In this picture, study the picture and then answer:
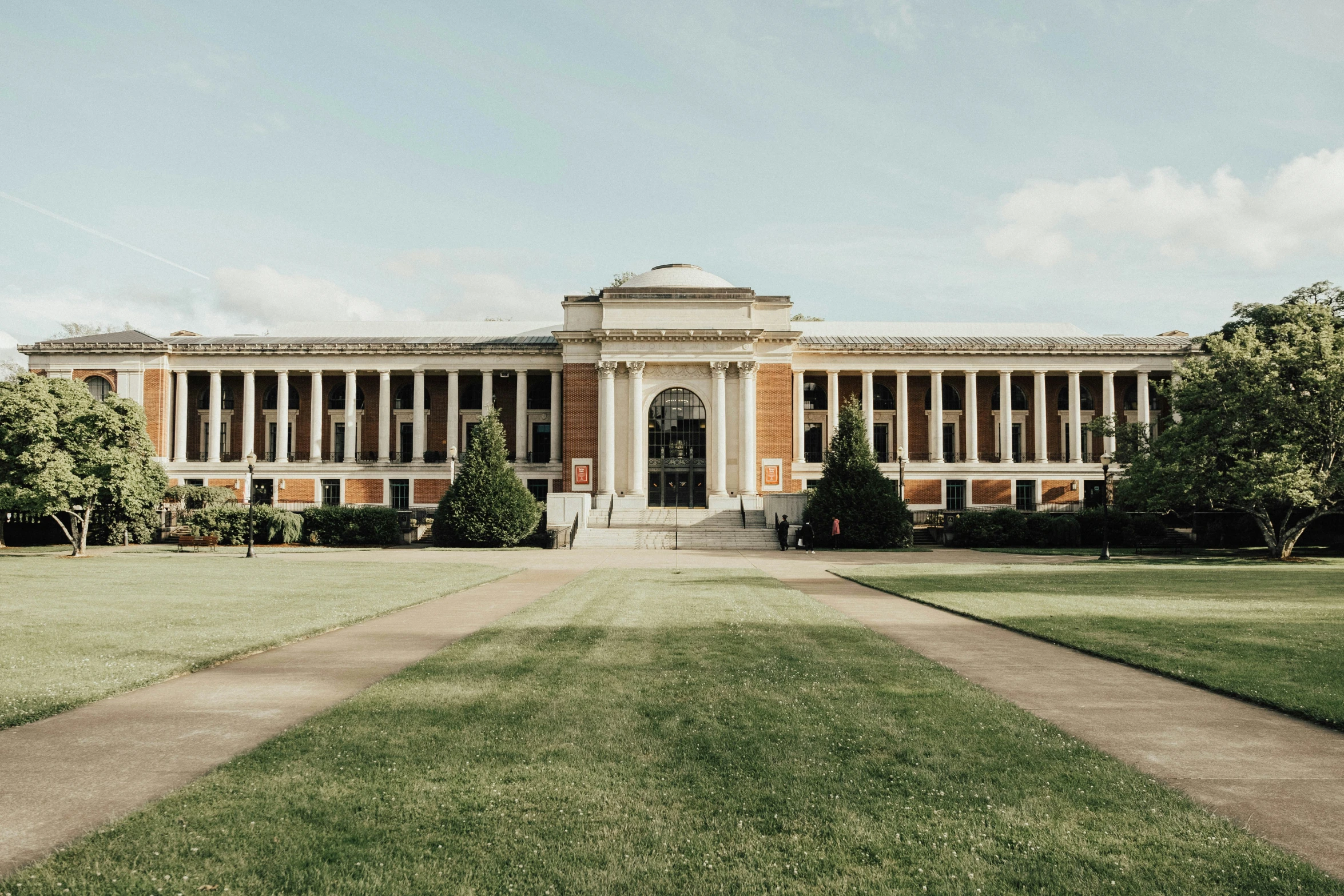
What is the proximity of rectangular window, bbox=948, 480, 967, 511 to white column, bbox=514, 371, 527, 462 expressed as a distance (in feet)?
98.9

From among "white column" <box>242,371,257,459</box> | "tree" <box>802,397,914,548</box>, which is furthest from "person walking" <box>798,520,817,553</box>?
"white column" <box>242,371,257,459</box>

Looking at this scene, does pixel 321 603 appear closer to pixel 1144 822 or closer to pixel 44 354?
pixel 1144 822

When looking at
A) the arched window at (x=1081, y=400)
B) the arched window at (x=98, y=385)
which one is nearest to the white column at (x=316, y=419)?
the arched window at (x=98, y=385)

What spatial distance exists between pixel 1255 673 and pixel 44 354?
69909 millimetres

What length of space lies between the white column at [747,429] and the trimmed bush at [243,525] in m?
26.0

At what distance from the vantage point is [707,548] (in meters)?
40.6

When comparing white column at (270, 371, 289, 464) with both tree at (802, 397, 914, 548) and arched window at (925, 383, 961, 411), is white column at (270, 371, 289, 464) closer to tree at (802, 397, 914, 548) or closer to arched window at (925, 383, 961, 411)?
tree at (802, 397, 914, 548)

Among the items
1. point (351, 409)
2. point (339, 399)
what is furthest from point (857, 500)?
point (339, 399)

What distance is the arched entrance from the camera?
54688 mm

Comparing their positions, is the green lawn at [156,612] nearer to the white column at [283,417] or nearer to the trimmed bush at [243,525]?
the trimmed bush at [243,525]

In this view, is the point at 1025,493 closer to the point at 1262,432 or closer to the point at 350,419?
the point at 1262,432

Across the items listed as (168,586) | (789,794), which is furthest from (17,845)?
(168,586)

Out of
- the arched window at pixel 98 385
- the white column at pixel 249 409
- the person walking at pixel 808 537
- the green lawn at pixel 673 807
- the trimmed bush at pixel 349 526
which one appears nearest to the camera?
the green lawn at pixel 673 807

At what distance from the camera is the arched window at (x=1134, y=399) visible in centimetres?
6091
